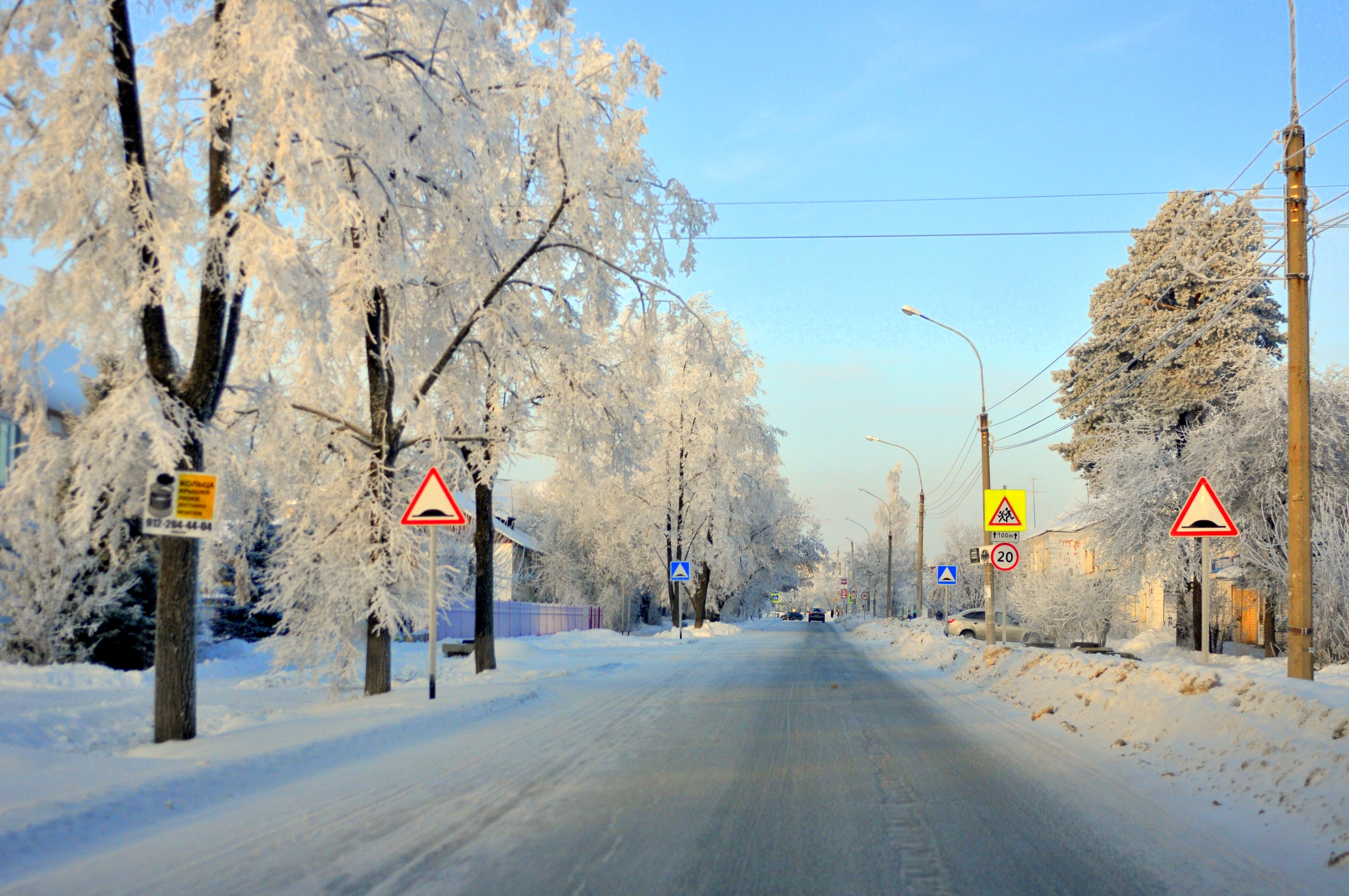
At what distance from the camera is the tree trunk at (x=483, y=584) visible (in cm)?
1775

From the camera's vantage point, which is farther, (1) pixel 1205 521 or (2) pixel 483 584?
(2) pixel 483 584

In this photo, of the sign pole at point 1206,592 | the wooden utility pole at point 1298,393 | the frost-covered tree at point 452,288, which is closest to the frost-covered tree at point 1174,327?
the wooden utility pole at point 1298,393

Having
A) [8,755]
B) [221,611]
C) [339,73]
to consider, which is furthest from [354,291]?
[221,611]

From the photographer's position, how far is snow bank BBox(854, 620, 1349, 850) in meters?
6.91

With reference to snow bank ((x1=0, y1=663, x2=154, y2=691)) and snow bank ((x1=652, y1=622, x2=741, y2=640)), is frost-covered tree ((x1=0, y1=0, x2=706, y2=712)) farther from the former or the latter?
snow bank ((x1=652, y1=622, x2=741, y2=640))

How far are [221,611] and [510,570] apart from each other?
23.0 metres

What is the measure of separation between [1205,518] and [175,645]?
12.4 m

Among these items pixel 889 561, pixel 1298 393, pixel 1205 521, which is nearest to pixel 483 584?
pixel 1205 521

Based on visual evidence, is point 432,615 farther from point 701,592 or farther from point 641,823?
point 701,592

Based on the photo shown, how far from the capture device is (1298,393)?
12398mm

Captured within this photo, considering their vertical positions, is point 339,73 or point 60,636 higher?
point 339,73

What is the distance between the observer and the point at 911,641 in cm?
3247

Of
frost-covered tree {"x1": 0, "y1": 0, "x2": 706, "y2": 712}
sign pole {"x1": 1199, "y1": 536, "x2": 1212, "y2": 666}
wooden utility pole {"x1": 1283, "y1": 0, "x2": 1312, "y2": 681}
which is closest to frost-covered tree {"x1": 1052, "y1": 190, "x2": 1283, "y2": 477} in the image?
wooden utility pole {"x1": 1283, "y1": 0, "x2": 1312, "y2": 681}

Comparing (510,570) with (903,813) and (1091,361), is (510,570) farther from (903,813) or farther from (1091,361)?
(903,813)
